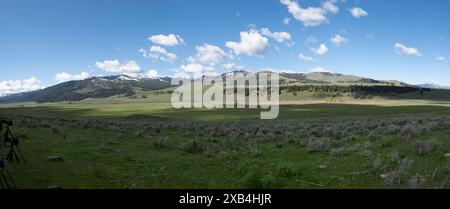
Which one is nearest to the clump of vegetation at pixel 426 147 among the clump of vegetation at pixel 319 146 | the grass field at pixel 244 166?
the grass field at pixel 244 166

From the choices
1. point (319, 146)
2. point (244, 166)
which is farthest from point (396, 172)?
point (319, 146)

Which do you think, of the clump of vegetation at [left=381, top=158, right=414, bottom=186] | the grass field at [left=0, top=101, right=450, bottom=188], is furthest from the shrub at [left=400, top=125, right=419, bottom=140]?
the clump of vegetation at [left=381, top=158, right=414, bottom=186]

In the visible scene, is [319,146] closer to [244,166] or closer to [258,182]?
[244,166]

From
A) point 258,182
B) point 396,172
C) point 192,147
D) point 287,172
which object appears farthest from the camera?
point 192,147

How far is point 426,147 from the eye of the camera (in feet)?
48.1

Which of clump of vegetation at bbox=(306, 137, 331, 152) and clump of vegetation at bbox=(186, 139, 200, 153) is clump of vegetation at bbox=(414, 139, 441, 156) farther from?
clump of vegetation at bbox=(186, 139, 200, 153)

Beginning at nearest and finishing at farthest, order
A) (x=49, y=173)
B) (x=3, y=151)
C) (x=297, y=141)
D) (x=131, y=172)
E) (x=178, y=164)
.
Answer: (x=49, y=173)
(x=131, y=172)
(x=178, y=164)
(x=3, y=151)
(x=297, y=141)

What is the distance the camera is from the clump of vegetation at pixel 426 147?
47.8ft

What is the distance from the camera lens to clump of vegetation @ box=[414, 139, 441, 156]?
14.6m

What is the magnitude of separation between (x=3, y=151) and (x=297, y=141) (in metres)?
15.7

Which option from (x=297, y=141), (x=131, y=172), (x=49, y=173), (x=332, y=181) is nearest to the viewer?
(x=332, y=181)
